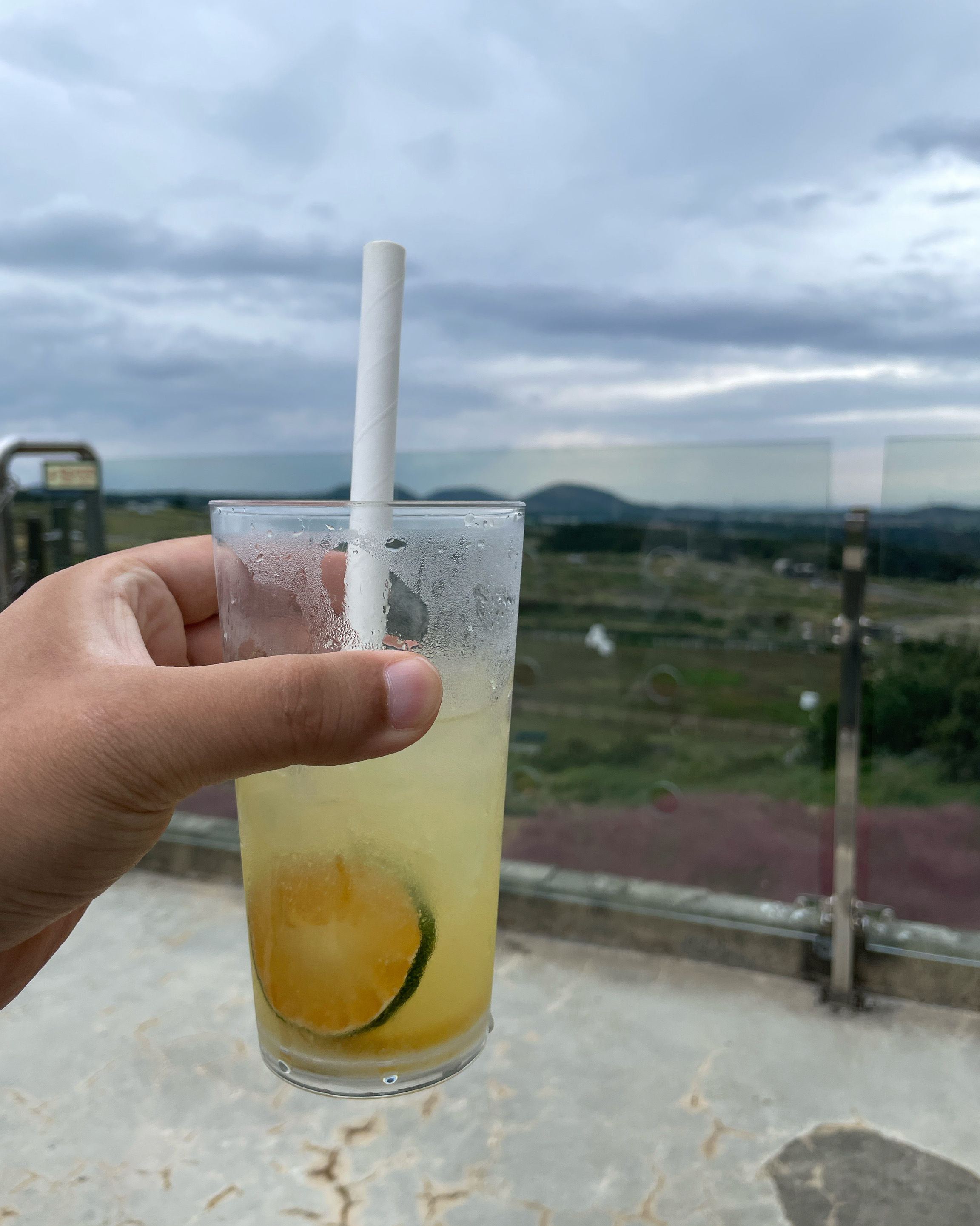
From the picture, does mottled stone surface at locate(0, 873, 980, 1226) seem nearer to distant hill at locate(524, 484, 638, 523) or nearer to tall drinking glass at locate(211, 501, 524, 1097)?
tall drinking glass at locate(211, 501, 524, 1097)

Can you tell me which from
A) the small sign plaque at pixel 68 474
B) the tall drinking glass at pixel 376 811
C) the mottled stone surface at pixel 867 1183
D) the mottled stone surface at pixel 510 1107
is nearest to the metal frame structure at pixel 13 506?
the small sign plaque at pixel 68 474

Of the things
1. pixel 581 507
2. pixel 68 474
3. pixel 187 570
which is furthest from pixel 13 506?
pixel 187 570

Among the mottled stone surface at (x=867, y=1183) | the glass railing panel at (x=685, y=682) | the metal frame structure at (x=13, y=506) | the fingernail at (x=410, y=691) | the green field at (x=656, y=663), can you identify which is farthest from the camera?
the metal frame structure at (x=13, y=506)

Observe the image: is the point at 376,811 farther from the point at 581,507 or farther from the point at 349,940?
the point at 581,507

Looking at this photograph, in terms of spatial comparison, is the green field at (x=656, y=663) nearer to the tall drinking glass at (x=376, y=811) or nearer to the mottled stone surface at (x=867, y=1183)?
the mottled stone surface at (x=867, y=1183)

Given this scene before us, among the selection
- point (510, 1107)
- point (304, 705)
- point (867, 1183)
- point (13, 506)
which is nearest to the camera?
point (304, 705)
